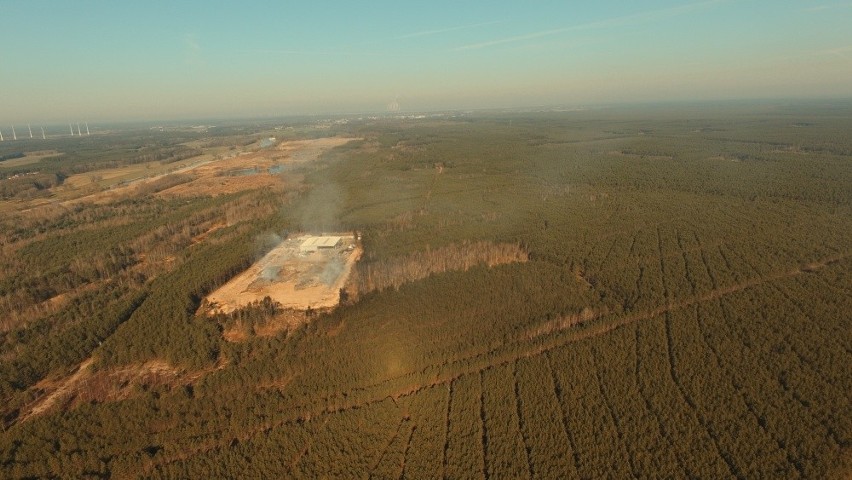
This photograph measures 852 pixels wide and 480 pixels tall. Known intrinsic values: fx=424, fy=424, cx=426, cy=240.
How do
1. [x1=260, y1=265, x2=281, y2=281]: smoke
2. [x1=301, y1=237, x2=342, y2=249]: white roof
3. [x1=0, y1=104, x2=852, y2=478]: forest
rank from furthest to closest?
[x1=301, y1=237, x2=342, y2=249]: white roof
[x1=260, y1=265, x2=281, y2=281]: smoke
[x1=0, y1=104, x2=852, y2=478]: forest

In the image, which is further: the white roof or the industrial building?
the white roof

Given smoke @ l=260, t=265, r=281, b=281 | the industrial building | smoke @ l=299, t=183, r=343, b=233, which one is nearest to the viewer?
smoke @ l=260, t=265, r=281, b=281

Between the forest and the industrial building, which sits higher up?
the industrial building

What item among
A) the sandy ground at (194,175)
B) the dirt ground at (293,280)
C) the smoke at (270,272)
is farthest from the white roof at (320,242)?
the sandy ground at (194,175)

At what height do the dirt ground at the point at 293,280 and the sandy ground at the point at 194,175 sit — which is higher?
the sandy ground at the point at 194,175

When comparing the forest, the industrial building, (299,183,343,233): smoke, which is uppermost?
(299,183,343,233): smoke

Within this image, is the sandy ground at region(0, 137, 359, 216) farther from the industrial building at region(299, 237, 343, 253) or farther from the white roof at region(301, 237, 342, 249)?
the industrial building at region(299, 237, 343, 253)

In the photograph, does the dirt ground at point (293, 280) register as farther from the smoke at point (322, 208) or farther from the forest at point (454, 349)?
the smoke at point (322, 208)

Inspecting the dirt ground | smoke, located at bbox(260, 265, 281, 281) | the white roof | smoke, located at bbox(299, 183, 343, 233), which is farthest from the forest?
the white roof
